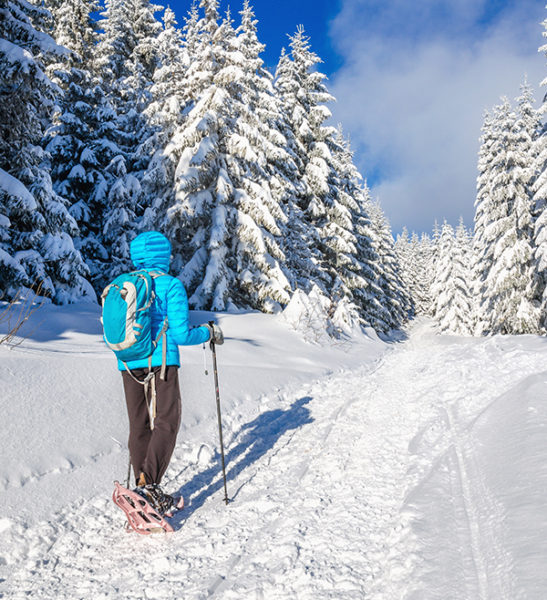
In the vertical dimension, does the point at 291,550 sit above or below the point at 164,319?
below

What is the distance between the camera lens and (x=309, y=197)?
21484 mm

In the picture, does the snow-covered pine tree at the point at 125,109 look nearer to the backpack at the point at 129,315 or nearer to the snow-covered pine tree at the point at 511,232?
the backpack at the point at 129,315

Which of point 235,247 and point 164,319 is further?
point 235,247

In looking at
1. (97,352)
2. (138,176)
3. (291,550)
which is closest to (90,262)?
(138,176)

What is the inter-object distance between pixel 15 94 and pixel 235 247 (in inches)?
331

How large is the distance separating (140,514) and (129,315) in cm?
161

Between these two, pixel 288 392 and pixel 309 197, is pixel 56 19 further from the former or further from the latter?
pixel 288 392

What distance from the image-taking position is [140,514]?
10.7ft

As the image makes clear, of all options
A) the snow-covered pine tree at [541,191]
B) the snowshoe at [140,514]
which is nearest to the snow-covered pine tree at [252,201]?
the snow-covered pine tree at [541,191]

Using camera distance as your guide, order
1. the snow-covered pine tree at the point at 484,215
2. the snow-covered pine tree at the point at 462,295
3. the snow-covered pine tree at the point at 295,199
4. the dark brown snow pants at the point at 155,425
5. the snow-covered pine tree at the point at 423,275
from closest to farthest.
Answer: the dark brown snow pants at the point at 155,425 < the snow-covered pine tree at the point at 295,199 < the snow-covered pine tree at the point at 484,215 < the snow-covered pine tree at the point at 462,295 < the snow-covered pine tree at the point at 423,275

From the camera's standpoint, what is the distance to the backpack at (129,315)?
130 inches

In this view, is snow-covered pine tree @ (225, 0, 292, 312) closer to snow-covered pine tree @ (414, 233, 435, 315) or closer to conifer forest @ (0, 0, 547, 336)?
conifer forest @ (0, 0, 547, 336)

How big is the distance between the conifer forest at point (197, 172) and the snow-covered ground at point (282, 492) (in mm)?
6189

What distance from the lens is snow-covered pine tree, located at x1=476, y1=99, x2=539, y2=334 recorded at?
74.7 ft
